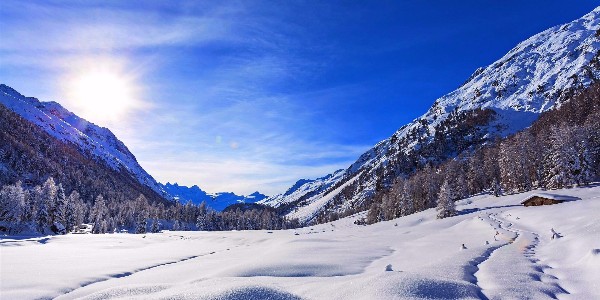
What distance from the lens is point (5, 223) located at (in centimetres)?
6694

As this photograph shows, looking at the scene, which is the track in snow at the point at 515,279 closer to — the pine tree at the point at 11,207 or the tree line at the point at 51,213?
the tree line at the point at 51,213

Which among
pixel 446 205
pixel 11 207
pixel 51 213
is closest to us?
pixel 446 205

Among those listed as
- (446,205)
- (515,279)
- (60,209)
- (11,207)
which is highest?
(11,207)

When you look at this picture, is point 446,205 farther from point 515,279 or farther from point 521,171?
point 515,279

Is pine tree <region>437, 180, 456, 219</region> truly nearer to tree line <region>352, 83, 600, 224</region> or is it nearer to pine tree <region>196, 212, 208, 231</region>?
tree line <region>352, 83, 600, 224</region>

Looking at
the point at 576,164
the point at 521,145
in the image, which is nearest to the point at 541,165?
the point at 521,145

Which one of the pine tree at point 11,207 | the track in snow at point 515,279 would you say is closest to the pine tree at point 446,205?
the track in snow at point 515,279

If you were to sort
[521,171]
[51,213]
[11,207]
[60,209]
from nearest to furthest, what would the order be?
1. [11,207]
2. [51,213]
3. [60,209]
4. [521,171]

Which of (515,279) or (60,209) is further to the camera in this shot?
(60,209)

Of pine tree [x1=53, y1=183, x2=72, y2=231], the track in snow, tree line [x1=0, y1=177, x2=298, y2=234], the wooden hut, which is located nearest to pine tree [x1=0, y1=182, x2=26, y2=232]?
tree line [x1=0, y1=177, x2=298, y2=234]

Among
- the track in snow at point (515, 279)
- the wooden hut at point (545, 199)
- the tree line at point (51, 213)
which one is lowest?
the track in snow at point (515, 279)

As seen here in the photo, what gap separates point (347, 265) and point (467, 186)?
103 m

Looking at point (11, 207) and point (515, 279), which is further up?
point (11, 207)

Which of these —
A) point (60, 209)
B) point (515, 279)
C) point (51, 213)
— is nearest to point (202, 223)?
point (60, 209)
